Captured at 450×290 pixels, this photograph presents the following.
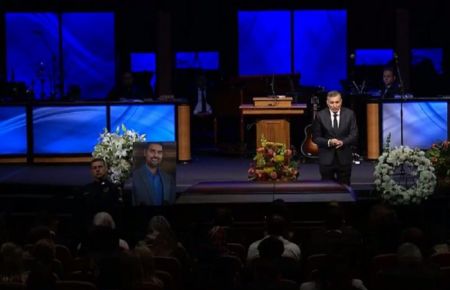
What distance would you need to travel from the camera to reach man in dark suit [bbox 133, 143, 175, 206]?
513 inches

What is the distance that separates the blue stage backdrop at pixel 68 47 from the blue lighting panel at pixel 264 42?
3247 millimetres

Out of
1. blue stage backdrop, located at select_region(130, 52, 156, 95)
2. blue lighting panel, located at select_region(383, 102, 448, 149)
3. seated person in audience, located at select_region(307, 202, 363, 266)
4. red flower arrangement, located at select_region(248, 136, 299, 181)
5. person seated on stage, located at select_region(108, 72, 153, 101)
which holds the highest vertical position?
blue stage backdrop, located at select_region(130, 52, 156, 95)

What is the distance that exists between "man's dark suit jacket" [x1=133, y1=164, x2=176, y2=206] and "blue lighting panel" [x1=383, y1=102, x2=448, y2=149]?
642 cm

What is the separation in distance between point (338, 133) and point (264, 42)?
45.2 ft

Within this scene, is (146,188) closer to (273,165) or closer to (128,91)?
(273,165)

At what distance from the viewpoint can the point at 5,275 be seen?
8.49m

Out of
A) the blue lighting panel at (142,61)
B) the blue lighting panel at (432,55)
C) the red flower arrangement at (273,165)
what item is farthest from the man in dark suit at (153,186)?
the blue lighting panel at (432,55)

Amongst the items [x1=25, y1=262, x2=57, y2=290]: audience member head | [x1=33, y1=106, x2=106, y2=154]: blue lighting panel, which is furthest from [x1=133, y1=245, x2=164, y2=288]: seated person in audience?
[x1=33, y1=106, x2=106, y2=154]: blue lighting panel

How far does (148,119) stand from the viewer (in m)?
18.8

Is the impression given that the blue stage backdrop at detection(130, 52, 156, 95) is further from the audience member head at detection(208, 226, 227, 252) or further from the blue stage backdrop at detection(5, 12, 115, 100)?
the audience member head at detection(208, 226, 227, 252)

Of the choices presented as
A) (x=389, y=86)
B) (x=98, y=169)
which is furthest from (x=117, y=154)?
(x=389, y=86)

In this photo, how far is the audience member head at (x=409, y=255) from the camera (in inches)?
318

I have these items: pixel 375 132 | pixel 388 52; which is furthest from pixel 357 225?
pixel 388 52

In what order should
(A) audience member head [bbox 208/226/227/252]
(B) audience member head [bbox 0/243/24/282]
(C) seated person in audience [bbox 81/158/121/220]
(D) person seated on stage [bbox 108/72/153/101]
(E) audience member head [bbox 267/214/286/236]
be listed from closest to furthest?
(B) audience member head [bbox 0/243/24/282]
(A) audience member head [bbox 208/226/227/252]
(E) audience member head [bbox 267/214/286/236]
(C) seated person in audience [bbox 81/158/121/220]
(D) person seated on stage [bbox 108/72/153/101]
